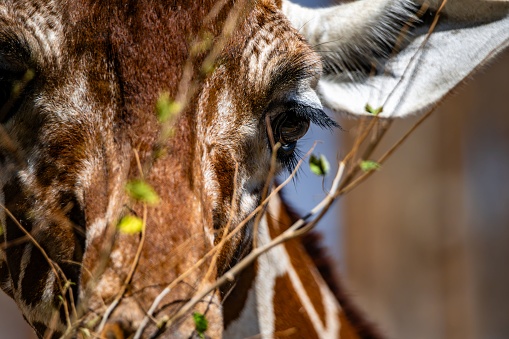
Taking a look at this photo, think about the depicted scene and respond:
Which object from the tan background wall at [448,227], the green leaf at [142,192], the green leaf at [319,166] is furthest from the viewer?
the tan background wall at [448,227]

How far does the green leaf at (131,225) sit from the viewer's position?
1788 millimetres

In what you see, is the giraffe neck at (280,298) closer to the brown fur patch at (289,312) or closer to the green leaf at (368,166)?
the brown fur patch at (289,312)

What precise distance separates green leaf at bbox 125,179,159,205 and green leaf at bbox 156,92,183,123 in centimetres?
16

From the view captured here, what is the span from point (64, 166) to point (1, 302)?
5.77m

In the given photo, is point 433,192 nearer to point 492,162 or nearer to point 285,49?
point 492,162

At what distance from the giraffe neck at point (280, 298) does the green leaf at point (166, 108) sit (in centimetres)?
81

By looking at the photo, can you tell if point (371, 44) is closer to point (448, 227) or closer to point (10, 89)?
point (10, 89)

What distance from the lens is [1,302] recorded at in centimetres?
738

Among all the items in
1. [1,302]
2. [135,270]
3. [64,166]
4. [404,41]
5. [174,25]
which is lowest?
[1,302]

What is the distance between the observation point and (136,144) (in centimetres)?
198

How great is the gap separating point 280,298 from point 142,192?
3.52 ft

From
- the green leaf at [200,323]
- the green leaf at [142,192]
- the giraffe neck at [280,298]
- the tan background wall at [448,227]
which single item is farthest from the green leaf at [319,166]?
the tan background wall at [448,227]

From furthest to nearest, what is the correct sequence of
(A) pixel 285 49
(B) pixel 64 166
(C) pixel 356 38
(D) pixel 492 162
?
(D) pixel 492 162 < (C) pixel 356 38 < (A) pixel 285 49 < (B) pixel 64 166

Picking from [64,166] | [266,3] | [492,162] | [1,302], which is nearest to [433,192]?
[492,162]
